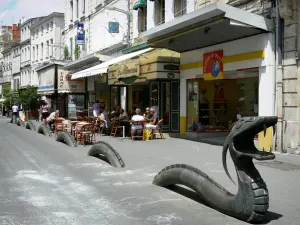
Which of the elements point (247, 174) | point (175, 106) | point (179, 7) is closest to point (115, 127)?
point (175, 106)

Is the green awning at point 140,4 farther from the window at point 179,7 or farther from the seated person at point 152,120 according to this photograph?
the seated person at point 152,120

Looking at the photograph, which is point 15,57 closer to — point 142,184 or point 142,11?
point 142,11

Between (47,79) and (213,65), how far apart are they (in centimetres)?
1730

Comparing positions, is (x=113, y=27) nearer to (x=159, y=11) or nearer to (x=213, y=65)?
(x=159, y=11)

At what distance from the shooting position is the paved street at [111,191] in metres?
5.46

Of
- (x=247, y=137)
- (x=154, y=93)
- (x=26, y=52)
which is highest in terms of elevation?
(x=26, y=52)

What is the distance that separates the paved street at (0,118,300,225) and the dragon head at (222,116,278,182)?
973mm

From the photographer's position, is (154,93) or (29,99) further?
(29,99)

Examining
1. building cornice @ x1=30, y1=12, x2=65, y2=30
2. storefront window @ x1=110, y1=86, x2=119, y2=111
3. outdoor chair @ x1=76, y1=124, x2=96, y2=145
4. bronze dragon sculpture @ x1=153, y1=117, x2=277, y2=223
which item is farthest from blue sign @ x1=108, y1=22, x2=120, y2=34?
building cornice @ x1=30, y1=12, x2=65, y2=30

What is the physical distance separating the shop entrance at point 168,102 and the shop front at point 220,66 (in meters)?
0.44

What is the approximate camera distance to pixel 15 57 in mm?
63812

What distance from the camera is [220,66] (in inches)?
561

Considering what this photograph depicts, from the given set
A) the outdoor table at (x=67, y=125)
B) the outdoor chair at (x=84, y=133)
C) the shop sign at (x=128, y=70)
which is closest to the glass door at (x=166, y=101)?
the shop sign at (x=128, y=70)

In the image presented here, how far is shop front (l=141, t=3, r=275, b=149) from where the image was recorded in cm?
1204
